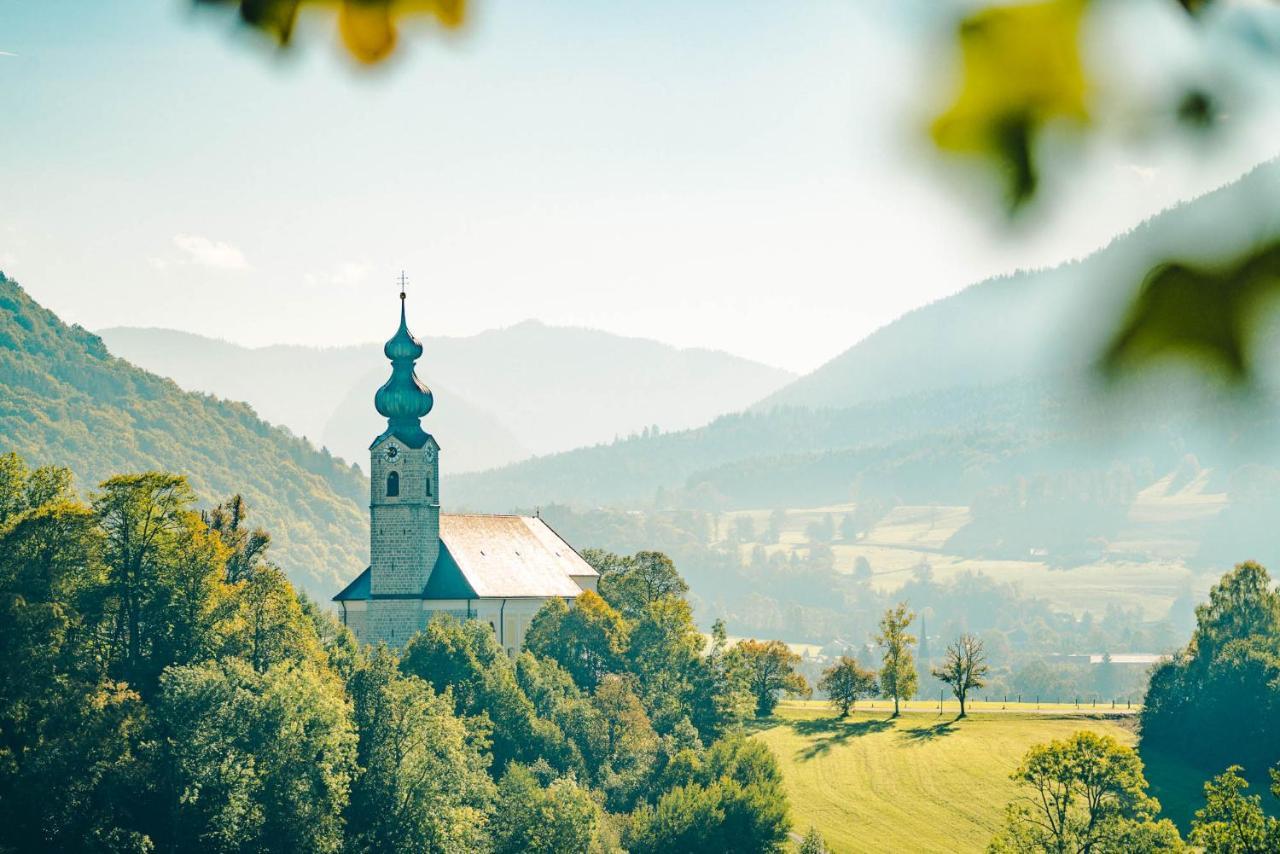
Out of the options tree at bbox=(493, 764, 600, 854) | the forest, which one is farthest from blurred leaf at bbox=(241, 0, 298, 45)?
tree at bbox=(493, 764, 600, 854)

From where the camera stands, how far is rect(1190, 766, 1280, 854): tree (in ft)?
182

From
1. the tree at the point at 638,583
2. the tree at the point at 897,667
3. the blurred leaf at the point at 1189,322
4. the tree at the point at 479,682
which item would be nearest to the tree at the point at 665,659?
the tree at the point at 638,583

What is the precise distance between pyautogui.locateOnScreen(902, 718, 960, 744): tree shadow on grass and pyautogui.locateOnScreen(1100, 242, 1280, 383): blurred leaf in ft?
357

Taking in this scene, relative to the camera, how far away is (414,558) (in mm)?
95500

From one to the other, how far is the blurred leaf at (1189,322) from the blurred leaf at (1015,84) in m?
0.35

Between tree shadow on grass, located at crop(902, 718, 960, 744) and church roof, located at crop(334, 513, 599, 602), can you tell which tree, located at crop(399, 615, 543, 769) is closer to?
church roof, located at crop(334, 513, 599, 602)

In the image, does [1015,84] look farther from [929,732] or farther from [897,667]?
[897,667]

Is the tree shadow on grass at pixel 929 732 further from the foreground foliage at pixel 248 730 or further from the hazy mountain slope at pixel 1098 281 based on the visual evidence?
the hazy mountain slope at pixel 1098 281

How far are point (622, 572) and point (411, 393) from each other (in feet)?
80.3

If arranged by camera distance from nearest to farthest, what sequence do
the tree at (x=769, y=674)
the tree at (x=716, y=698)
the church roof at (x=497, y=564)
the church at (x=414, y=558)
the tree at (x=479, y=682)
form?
the tree at (x=479, y=682), the church at (x=414, y=558), the tree at (x=716, y=698), the church roof at (x=497, y=564), the tree at (x=769, y=674)

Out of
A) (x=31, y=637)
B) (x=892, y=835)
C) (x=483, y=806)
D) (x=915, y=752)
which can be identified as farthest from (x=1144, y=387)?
(x=915, y=752)

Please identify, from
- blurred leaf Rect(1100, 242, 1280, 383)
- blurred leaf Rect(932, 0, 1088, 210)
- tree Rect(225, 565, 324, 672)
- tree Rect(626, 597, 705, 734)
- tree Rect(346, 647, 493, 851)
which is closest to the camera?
blurred leaf Rect(932, 0, 1088, 210)

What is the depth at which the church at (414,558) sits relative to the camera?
Result: 93.9 m

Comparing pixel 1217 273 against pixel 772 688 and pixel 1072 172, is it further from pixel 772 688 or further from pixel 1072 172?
pixel 772 688
